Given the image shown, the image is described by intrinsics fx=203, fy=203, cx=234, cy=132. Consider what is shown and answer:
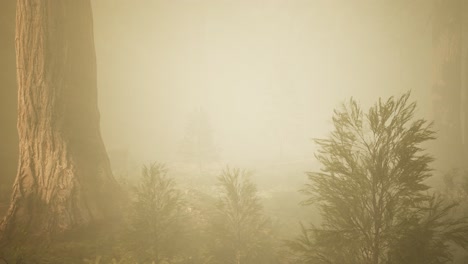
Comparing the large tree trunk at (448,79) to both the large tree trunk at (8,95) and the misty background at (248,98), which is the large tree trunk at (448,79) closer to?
the misty background at (248,98)

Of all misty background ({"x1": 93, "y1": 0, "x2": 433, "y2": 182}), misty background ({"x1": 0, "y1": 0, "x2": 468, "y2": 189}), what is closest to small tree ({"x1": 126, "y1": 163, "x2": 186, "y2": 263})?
misty background ({"x1": 0, "y1": 0, "x2": 468, "y2": 189})

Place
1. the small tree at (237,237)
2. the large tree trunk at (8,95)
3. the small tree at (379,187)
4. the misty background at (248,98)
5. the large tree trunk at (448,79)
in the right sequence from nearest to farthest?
the small tree at (379,187), the small tree at (237,237), the large tree trunk at (8,95), the large tree trunk at (448,79), the misty background at (248,98)

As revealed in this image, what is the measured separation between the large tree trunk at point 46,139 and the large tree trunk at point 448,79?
116 ft

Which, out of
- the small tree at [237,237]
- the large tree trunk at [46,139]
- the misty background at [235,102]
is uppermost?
the misty background at [235,102]

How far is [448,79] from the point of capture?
23.8 meters

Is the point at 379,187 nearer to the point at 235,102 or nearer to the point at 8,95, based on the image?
the point at 8,95

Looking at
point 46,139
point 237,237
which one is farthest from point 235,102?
point 46,139

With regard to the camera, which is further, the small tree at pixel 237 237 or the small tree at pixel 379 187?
the small tree at pixel 237 237

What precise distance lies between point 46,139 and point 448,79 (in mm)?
37394

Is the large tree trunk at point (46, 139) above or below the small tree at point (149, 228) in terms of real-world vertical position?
above

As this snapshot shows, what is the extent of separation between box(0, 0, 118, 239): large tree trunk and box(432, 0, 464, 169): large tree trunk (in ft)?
116

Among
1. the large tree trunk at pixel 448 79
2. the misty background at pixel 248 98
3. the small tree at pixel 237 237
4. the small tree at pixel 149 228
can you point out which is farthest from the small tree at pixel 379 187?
the misty background at pixel 248 98

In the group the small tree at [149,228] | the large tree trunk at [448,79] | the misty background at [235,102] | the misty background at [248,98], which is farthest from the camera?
the misty background at [248,98]

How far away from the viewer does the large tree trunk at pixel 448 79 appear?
23156mm
